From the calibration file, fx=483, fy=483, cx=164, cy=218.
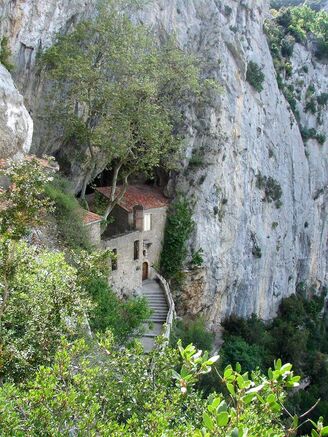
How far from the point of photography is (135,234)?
92.1 ft

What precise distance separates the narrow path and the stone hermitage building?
890 mm

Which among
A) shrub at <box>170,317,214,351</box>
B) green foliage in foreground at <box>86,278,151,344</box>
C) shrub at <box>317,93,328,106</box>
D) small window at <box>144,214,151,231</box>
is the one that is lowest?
shrub at <box>170,317,214,351</box>

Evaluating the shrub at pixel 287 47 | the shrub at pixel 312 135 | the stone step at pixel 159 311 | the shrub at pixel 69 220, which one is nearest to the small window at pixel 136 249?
the stone step at pixel 159 311

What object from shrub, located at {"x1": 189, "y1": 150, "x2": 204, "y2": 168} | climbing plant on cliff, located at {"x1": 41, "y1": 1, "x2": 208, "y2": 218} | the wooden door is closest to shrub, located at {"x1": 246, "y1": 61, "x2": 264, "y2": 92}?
shrub, located at {"x1": 189, "y1": 150, "x2": 204, "y2": 168}

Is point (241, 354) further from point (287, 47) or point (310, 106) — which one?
point (287, 47)

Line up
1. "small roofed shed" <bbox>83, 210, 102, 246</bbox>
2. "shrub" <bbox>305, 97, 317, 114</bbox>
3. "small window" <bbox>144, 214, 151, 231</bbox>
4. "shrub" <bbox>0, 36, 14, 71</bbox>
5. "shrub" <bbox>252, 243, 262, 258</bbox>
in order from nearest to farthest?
"shrub" <bbox>0, 36, 14, 71</bbox> < "small roofed shed" <bbox>83, 210, 102, 246</bbox> < "small window" <bbox>144, 214, 151, 231</bbox> < "shrub" <bbox>252, 243, 262, 258</bbox> < "shrub" <bbox>305, 97, 317, 114</bbox>

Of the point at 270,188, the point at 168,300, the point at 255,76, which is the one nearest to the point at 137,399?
the point at 168,300

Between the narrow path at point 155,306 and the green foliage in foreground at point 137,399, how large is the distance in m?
15.7

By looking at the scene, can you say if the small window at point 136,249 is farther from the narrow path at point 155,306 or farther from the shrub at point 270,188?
the shrub at point 270,188

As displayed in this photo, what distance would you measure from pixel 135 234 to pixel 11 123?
464 inches

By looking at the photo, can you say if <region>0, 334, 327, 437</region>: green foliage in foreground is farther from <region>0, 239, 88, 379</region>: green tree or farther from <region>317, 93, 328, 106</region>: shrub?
<region>317, 93, 328, 106</region>: shrub

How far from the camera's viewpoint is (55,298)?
379 inches

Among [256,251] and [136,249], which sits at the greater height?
[136,249]

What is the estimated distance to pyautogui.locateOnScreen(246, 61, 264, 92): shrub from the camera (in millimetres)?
40625
